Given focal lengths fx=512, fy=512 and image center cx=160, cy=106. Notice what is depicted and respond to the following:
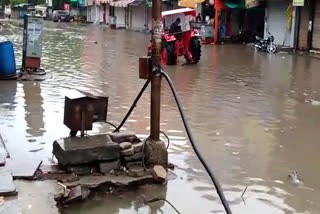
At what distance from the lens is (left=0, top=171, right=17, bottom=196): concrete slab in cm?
516

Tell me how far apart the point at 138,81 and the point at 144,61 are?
24.1 feet

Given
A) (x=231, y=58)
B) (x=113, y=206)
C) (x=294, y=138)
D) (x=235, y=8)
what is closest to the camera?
(x=113, y=206)

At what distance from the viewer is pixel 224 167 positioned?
6.51 m

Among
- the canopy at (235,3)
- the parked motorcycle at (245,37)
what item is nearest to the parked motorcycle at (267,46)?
the parked motorcycle at (245,37)

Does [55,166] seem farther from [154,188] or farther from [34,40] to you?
[34,40]

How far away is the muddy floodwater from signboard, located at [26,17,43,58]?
3.03 feet

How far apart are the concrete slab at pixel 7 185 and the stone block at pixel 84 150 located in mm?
612

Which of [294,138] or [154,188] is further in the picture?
[294,138]

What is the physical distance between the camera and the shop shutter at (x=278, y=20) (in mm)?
26953

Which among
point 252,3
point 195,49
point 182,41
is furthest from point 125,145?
point 252,3

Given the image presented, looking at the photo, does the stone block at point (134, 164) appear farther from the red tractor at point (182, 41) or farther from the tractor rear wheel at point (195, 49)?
the tractor rear wheel at point (195, 49)

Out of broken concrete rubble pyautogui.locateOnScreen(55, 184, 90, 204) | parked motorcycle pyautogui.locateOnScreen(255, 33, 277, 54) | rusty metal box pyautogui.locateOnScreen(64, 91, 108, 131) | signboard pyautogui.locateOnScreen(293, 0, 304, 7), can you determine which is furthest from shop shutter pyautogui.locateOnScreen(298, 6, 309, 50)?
broken concrete rubble pyautogui.locateOnScreen(55, 184, 90, 204)

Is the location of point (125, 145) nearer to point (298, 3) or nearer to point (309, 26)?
point (298, 3)

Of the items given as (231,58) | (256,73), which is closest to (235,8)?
(231,58)
